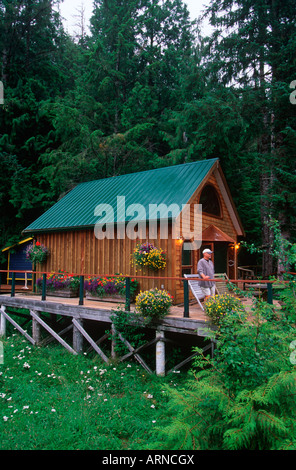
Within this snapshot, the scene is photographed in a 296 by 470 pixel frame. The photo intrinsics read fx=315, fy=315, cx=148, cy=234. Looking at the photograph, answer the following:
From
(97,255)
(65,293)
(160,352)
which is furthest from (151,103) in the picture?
(160,352)

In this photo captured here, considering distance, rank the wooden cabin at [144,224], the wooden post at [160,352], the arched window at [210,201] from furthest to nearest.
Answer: the arched window at [210,201], the wooden cabin at [144,224], the wooden post at [160,352]

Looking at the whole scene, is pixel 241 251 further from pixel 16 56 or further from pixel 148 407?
pixel 16 56

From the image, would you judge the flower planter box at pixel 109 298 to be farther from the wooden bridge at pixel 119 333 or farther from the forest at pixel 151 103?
the forest at pixel 151 103

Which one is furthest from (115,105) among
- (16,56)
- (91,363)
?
(91,363)

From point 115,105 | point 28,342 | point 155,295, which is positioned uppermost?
point 115,105

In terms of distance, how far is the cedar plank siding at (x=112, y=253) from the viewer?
386 inches

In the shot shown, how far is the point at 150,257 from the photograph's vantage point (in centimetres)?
959

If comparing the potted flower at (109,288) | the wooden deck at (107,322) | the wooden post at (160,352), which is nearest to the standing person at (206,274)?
the wooden deck at (107,322)

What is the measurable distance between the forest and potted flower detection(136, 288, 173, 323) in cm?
727

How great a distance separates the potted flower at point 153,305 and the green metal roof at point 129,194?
298cm

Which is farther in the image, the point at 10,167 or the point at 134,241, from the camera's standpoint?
the point at 10,167

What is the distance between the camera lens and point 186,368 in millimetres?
7977

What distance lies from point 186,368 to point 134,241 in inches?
171

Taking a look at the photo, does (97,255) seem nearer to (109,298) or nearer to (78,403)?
(109,298)
